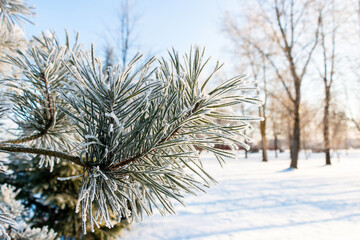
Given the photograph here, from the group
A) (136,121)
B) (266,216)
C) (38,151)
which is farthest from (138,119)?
(266,216)

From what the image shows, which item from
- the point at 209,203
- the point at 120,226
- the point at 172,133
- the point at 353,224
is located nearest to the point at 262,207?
the point at 209,203

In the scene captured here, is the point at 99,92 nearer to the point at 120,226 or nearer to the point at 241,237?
the point at 120,226

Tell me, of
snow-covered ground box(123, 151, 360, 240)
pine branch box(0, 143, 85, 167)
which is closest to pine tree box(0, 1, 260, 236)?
pine branch box(0, 143, 85, 167)

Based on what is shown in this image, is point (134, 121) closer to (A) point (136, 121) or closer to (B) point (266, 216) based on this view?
(A) point (136, 121)

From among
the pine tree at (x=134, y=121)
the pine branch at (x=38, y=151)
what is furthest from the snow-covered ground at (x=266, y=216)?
the pine branch at (x=38, y=151)

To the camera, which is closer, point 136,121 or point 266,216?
point 136,121

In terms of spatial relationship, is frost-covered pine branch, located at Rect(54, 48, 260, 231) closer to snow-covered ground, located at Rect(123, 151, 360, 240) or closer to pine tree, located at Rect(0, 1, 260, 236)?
pine tree, located at Rect(0, 1, 260, 236)

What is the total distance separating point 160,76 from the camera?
2.46 ft

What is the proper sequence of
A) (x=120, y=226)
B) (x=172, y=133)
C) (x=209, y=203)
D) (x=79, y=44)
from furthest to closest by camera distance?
(x=209, y=203) → (x=120, y=226) → (x=79, y=44) → (x=172, y=133)

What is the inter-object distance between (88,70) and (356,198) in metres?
7.71

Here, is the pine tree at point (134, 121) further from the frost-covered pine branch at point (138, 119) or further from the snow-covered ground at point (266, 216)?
the snow-covered ground at point (266, 216)

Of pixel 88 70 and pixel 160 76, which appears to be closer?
Answer: pixel 88 70

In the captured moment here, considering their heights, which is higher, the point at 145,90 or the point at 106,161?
the point at 145,90

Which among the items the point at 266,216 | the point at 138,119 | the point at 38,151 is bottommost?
the point at 266,216
